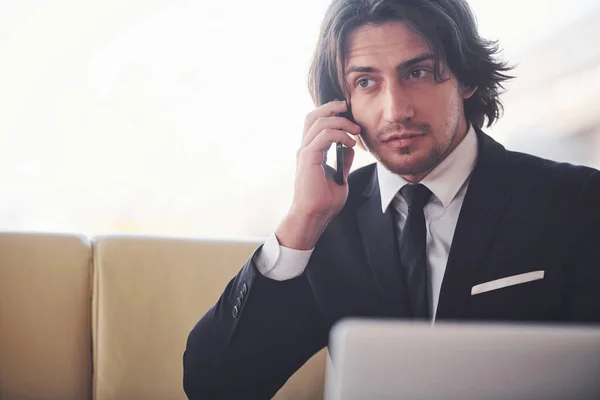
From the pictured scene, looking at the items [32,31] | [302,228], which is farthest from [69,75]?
[302,228]

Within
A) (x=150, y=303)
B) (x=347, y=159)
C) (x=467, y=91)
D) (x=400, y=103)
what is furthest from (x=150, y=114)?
(x=467, y=91)

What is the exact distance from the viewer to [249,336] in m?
1.34

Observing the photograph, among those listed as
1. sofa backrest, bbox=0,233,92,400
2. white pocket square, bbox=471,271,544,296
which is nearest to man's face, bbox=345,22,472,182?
white pocket square, bbox=471,271,544,296

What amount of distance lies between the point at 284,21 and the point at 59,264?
0.84m

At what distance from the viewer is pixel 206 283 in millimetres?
1591

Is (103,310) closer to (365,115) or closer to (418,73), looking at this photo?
(365,115)

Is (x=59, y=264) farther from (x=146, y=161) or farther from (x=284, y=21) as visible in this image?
(x=284, y=21)

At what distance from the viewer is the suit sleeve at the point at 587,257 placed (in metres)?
1.26

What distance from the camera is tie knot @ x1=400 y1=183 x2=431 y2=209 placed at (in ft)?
4.48

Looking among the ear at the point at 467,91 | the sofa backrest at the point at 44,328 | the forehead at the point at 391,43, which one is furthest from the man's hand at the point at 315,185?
the sofa backrest at the point at 44,328

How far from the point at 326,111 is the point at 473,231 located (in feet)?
1.32

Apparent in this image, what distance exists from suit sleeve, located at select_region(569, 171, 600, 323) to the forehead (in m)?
0.45

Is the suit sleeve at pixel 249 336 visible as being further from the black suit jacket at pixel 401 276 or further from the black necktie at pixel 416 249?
the black necktie at pixel 416 249

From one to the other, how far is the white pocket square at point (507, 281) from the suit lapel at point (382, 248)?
153 mm
